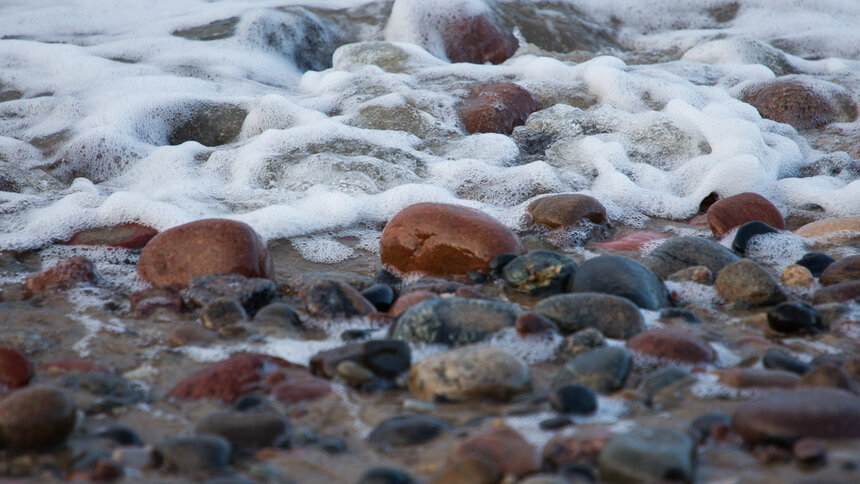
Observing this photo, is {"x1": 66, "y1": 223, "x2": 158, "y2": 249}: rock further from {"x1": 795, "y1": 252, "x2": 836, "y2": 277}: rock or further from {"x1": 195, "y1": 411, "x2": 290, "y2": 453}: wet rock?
{"x1": 795, "y1": 252, "x2": 836, "y2": 277}: rock

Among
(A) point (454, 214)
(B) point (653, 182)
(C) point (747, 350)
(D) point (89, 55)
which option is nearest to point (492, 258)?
(A) point (454, 214)

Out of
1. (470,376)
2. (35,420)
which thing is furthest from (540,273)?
(35,420)

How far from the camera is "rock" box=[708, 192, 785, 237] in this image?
333cm

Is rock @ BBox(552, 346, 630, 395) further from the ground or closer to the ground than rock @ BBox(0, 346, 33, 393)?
further from the ground

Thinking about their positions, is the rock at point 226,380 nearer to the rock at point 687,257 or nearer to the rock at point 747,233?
the rock at point 687,257

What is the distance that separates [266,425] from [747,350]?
142 cm

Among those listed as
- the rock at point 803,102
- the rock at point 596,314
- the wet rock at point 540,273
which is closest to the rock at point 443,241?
the wet rock at point 540,273

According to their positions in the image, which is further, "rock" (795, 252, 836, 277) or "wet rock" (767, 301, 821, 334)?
"rock" (795, 252, 836, 277)

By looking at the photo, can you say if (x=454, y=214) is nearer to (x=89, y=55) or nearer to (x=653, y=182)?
(x=653, y=182)

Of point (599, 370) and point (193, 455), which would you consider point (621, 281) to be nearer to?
point (599, 370)

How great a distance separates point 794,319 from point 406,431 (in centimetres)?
136

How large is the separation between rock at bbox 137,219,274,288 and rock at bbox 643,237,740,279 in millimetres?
1600

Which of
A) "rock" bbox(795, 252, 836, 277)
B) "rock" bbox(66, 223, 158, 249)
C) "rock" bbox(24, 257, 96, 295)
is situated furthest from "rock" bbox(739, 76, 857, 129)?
"rock" bbox(24, 257, 96, 295)

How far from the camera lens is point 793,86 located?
5.38m
